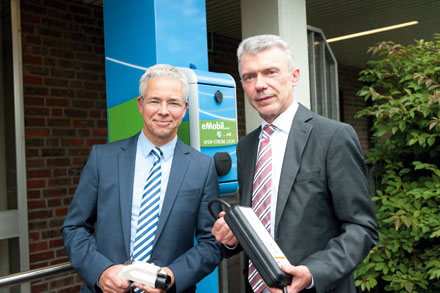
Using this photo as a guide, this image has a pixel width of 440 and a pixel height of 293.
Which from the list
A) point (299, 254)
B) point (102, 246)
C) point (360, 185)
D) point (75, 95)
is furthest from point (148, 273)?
point (75, 95)

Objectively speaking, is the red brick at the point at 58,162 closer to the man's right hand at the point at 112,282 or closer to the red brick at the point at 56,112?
the red brick at the point at 56,112

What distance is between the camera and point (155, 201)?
5.74 ft

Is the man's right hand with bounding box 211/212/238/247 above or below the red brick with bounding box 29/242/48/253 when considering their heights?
above

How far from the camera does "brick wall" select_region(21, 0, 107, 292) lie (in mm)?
3816

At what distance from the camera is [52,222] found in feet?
12.9

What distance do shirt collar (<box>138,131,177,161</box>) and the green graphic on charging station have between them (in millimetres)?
447

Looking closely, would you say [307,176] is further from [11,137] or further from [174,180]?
[11,137]

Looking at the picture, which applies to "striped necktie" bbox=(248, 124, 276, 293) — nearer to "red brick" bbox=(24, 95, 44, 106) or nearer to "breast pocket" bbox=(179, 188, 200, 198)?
"breast pocket" bbox=(179, 188, 200, 198)

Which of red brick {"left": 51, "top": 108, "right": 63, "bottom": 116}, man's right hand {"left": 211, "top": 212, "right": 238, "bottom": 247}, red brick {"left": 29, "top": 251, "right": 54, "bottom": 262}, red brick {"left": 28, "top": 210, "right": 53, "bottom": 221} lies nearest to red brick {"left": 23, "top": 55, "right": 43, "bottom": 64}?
red brick {"left": 51, "top": 108, "right": 63, "bottom": 116}

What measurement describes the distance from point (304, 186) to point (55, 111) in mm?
3214

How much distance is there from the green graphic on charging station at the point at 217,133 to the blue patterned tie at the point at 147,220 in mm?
603

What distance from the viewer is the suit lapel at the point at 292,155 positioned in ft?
4.88

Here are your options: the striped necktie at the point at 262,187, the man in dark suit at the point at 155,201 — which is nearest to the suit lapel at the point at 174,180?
the man in dark suit at the point at 155,201

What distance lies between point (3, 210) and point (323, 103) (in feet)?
10.7
